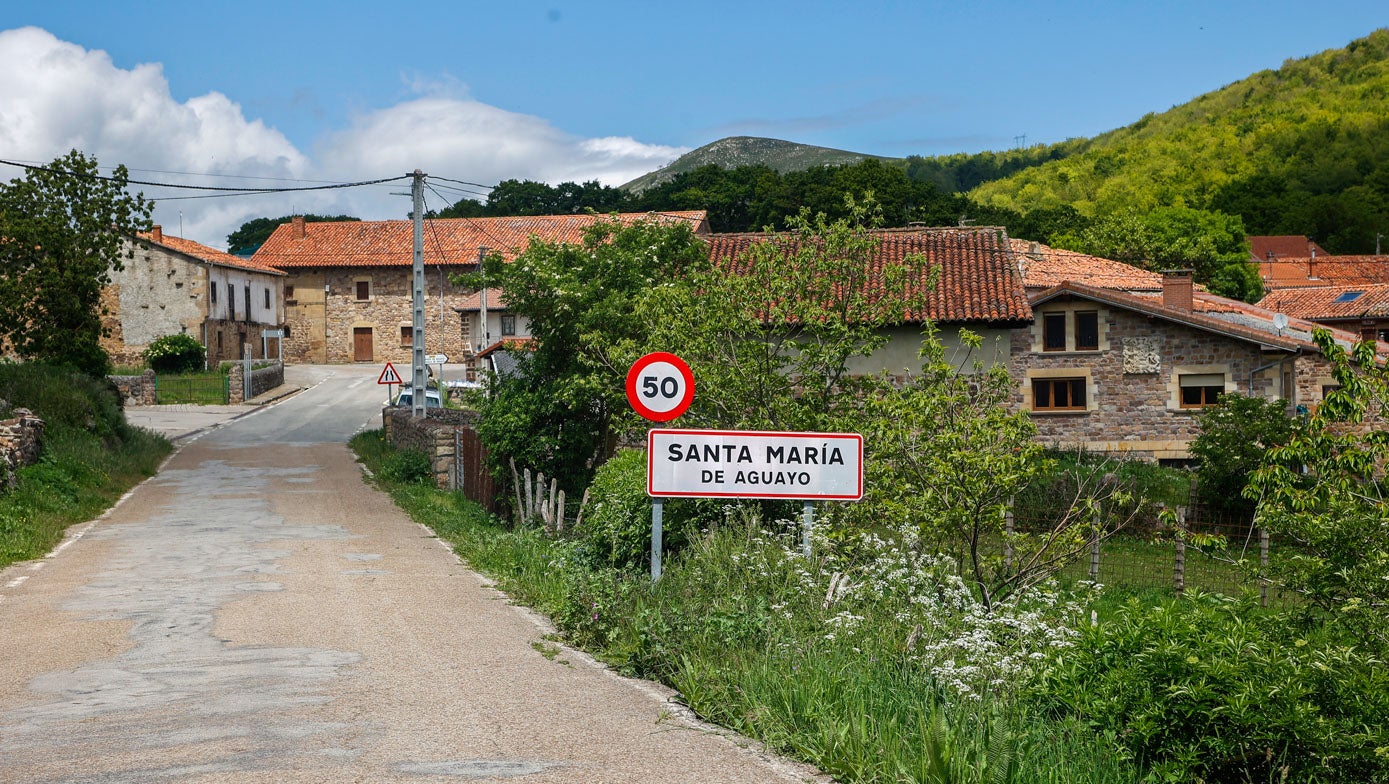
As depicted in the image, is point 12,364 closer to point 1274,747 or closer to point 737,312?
point 737,312

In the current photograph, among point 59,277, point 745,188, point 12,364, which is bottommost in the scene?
point 12,364

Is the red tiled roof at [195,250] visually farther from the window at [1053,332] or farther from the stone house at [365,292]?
the window at [1053,332]

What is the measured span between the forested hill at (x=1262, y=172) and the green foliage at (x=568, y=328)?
7596cm

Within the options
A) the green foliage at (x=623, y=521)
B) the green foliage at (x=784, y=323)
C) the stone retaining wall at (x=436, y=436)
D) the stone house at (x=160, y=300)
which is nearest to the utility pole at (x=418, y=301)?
the stone retaining wall at (x=436, y=436)

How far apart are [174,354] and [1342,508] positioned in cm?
5910

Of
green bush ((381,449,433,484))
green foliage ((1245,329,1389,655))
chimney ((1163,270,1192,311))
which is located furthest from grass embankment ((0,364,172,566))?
chimney ((1163,270,1192,311))

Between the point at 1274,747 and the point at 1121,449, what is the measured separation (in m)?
35.4

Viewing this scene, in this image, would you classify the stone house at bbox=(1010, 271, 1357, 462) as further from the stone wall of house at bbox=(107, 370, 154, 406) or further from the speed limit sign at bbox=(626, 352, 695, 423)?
the stone wall of house at bbox=(107, 370, 154, 406)

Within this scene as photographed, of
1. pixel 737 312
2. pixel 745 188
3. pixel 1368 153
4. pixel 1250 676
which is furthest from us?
pixel 1368 153

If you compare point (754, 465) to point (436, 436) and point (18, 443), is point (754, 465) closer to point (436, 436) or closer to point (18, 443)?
point (18, 443)

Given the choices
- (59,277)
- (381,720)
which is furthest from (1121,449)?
(381,720)

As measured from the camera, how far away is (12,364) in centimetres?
2900

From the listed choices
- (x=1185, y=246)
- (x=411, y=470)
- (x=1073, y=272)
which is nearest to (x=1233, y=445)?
(x=411, y=470)

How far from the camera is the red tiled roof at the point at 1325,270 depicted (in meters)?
88.3
